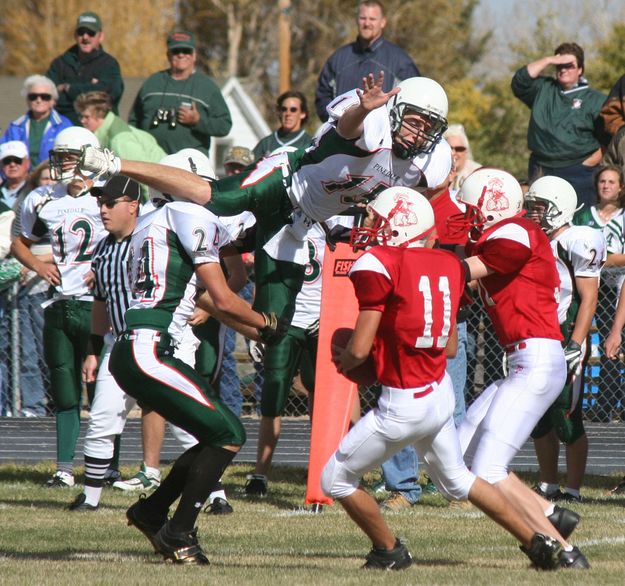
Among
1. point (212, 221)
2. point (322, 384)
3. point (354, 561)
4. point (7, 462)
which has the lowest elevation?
point (7, 462)

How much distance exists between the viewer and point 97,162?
6285mm

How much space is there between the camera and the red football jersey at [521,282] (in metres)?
6.43

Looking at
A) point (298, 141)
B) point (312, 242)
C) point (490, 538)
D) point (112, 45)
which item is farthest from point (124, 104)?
point (490, 538)

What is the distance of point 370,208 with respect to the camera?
6215 millimetres

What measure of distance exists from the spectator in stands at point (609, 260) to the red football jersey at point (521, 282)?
160 inches

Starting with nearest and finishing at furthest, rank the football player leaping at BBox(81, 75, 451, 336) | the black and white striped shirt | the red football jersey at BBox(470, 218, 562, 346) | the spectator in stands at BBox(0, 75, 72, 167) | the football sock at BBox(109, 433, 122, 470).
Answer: the red football jersey at BBox(470, 218, 562, 346)
the football player leaping at BBox(81, 75, 451, 336)
the black and white striped shirt
the football sock at BBox(109, 433, 122, 470)
the spectator in stands at BBox(0, 75, 72, 167)

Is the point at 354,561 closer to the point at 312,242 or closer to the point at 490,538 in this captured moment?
the point at 490,538

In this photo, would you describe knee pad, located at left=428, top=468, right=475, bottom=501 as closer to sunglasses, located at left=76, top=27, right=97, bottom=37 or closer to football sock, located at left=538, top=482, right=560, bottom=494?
football sock, located at left=538, top=482, right=560, bottom=494

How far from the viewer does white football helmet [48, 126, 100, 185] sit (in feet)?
Answer: 22.1

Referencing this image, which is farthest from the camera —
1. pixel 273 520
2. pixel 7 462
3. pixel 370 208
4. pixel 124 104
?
pixel 124 104

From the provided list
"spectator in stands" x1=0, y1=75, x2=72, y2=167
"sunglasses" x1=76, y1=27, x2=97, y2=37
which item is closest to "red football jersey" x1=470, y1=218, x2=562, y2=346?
"spectator in stands" x1=0, y1=75, x2=72, y2=167

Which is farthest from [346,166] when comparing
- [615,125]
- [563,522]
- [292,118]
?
[615,125]

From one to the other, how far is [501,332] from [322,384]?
1.74 metres

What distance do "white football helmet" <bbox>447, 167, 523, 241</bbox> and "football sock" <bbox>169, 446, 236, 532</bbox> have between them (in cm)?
167
